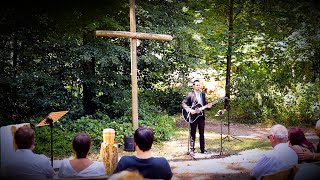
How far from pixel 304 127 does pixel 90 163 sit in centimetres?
960

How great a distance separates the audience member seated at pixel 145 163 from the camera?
3.44 m

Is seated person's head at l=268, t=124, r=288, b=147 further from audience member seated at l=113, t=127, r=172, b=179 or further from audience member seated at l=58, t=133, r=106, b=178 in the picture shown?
audience member seated at l=58, t=133, r=106, b=178

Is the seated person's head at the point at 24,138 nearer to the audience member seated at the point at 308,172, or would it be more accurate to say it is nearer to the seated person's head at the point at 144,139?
the seated person's head at the point at 144,139

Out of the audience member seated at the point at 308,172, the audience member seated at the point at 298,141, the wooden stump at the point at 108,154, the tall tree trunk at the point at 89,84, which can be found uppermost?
the tall tree trunk at the point at 89,84

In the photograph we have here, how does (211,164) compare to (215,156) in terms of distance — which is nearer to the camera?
(211,164)

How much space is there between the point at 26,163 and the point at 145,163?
4.00 ft

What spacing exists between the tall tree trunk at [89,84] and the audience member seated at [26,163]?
6865mm

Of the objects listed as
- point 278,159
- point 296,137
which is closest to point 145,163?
point 278,159

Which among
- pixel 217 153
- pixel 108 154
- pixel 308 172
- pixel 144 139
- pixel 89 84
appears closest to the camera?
pixel 308 172

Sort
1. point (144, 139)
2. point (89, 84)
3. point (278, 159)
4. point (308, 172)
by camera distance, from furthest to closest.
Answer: point (89, 84) < point (278, 159) < point (144, 139) < point (308, 172)

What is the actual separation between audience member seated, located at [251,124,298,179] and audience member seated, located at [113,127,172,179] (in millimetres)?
1018

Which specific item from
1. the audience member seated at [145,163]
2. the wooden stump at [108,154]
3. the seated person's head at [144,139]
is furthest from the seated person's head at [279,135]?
the wooden stump at [108,154]

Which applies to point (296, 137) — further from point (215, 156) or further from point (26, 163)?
point (215, 156)

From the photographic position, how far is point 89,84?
35.0 ft
